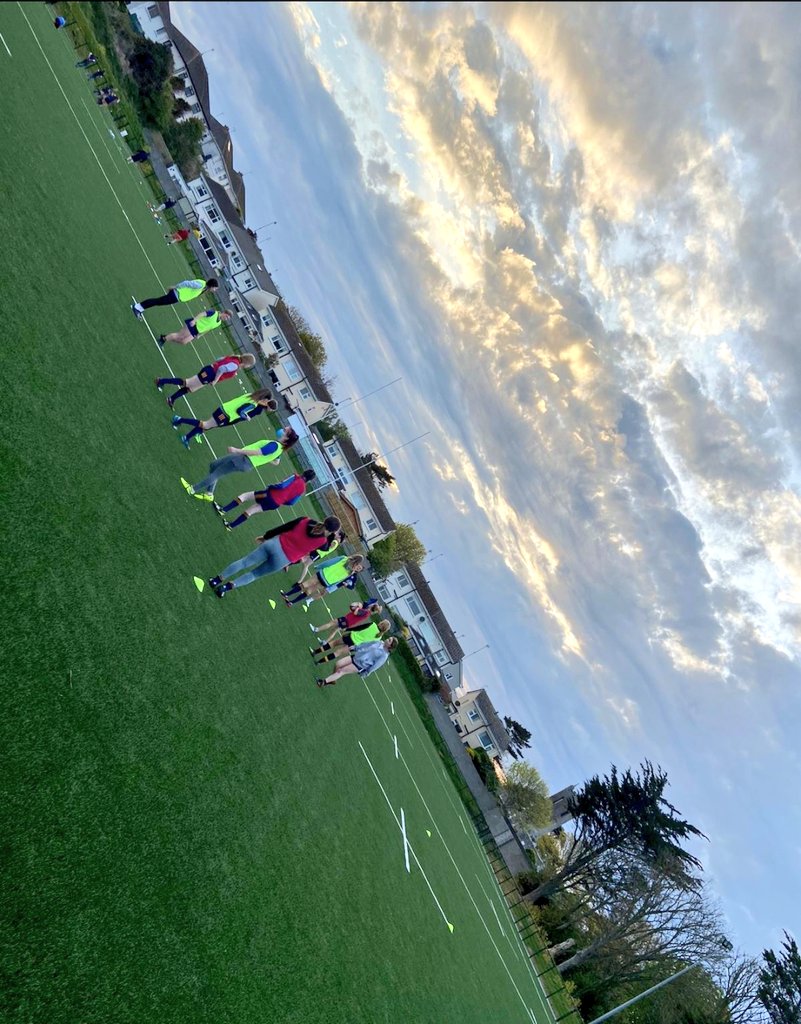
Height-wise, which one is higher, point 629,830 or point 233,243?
point 233,243

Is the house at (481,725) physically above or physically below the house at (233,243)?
below

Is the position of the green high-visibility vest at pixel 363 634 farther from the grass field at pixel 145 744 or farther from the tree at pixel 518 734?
the tree at pixel 518 734

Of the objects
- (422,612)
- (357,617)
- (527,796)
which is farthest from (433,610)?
(357,617)

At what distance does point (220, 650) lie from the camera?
874 cm

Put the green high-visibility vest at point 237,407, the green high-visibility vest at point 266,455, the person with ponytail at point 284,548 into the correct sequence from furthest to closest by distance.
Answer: the green high-visibility vest at point 237,407 < the green high-visibility vest at point 266,455 < the person with ponytail at point 284,548

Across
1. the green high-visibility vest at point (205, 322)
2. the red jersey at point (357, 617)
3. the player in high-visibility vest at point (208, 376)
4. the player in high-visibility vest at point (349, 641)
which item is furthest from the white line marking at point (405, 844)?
the green high-visibility vest at point (205, 322)

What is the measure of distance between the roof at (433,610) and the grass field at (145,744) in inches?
1994

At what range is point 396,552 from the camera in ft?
208

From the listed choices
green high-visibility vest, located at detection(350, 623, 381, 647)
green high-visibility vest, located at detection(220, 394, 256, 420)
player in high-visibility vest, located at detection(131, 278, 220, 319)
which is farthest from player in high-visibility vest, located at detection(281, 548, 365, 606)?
player in high-visibility vest, located at detection(131, 278, 220, 319)

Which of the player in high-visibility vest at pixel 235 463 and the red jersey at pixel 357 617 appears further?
the red jersey at pixel 357 617

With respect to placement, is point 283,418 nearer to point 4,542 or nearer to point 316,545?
point 316,545

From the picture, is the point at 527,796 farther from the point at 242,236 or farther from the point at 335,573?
Answer: the point at 242,236

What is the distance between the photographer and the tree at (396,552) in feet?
193

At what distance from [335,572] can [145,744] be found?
20.9ft
